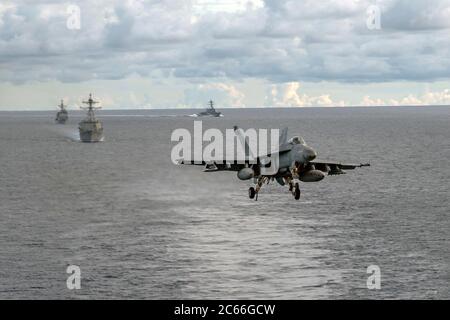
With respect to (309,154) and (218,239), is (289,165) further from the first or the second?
(218,239)

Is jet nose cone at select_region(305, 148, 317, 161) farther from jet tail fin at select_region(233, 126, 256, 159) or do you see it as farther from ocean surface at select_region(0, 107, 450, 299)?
ocean surface at select_region(0, 107, 450, 299)

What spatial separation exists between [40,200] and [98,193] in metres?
12.8

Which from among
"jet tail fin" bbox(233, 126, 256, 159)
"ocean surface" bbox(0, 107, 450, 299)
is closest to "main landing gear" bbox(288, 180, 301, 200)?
"jet tail fin" bbox(233, 126, 256, 159)

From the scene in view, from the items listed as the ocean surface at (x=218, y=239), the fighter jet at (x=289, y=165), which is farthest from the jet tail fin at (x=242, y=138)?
the ocean surface at (x=218, y=239)

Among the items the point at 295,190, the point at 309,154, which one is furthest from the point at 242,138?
the point at 295,190

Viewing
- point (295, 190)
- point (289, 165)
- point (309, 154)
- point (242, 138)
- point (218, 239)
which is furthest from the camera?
point (218, 239)

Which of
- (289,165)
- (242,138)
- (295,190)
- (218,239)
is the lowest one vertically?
(218,239)

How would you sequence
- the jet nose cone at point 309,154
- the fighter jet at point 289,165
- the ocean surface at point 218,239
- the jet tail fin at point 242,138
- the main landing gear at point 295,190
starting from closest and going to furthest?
the main landing gear at point 295,190 < the jet nose cone at point 309,154 < the fighter jet at point 289,165 < the jet tail fin at point 242,138 < the ocean surface at point 218,239

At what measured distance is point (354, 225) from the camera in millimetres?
100562

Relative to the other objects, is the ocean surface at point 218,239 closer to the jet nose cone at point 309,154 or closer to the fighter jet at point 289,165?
the fighter jet at point 289,165
